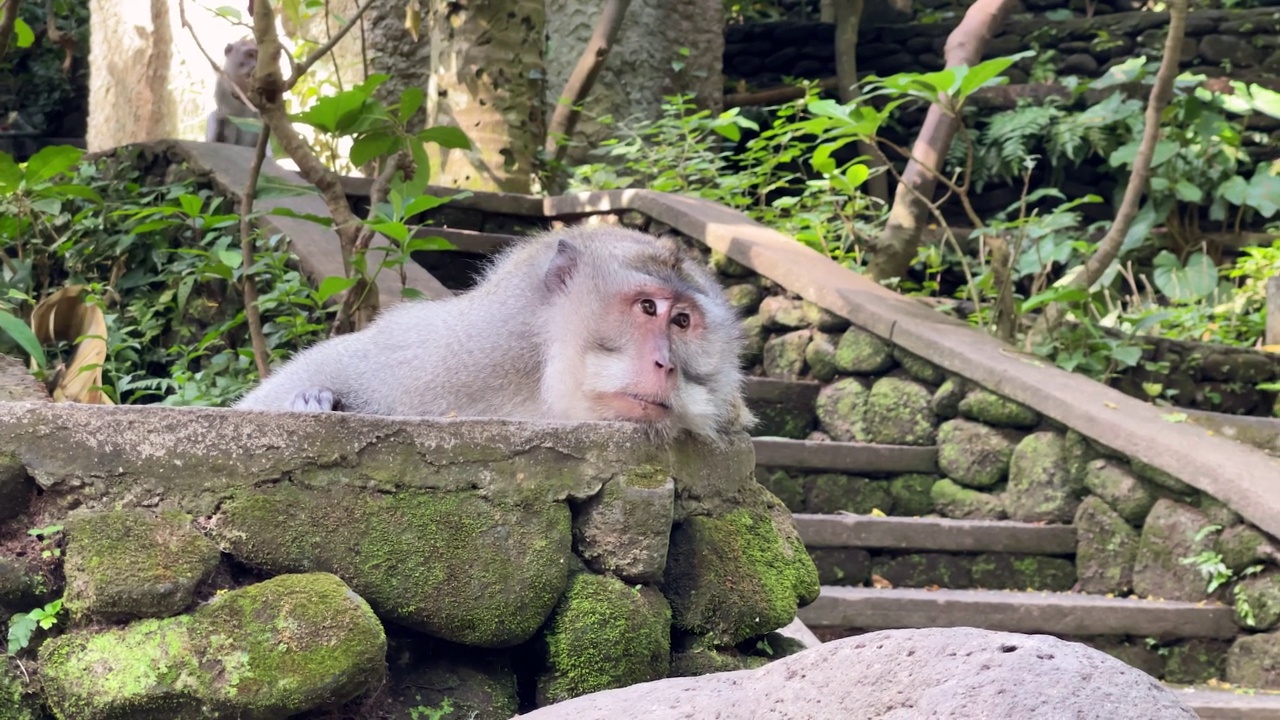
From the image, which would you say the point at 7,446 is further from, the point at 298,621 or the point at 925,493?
the point at 925,493

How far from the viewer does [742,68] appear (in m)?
12.8

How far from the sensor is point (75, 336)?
4473mm

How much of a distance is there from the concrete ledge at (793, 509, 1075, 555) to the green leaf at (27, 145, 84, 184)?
285 cm

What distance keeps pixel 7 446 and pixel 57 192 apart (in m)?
2.82

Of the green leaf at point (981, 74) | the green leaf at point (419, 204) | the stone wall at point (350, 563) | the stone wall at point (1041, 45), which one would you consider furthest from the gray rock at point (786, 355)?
the stone wall at point (1041, 45)

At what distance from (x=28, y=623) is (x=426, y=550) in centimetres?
61

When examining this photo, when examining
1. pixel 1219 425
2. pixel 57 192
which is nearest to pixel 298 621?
pixel 57 192

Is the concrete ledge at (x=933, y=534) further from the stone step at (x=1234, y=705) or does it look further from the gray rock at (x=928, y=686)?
the gray rock at (x=928, y=686)

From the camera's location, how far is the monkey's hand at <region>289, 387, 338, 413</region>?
295 centimetres

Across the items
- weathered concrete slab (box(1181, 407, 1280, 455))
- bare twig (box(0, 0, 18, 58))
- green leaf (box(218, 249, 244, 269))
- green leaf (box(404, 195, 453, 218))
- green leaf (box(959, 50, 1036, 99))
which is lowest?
weathered concrete slab (box(1181, 407, 1280, 455))

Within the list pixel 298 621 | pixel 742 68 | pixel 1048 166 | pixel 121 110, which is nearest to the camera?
pixel 298 621

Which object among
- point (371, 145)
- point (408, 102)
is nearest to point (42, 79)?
point (371, 145)

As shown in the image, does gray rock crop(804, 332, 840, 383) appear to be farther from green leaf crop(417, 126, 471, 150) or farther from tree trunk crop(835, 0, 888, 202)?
tree trunk crop(835, 0, 888, 202)

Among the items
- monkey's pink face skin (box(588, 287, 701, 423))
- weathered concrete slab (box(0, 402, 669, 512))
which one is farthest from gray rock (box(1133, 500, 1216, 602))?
weathered concrete slab (box(0, 402, 669, 512))
